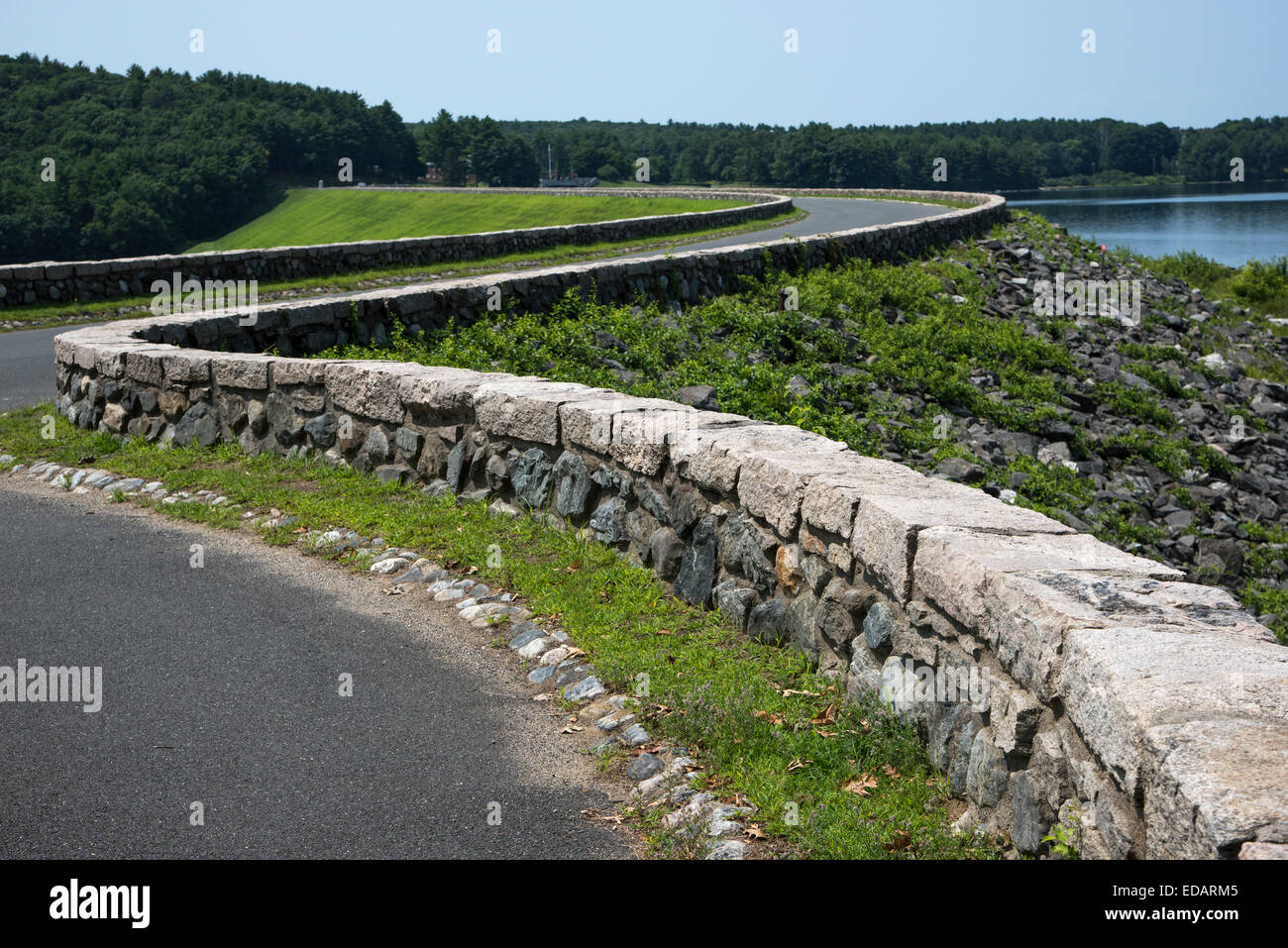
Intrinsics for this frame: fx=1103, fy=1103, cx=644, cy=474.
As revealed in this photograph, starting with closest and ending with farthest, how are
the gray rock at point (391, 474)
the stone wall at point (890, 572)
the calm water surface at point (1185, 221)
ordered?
the stone wall at point (890, 572) < the gray rock at point (391, 474) < the calm water surface at point (1185, 221)

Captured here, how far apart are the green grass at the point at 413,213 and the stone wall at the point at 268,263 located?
1338 centimetres

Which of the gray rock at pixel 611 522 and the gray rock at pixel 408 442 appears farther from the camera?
the gray rock at pixel 408 442

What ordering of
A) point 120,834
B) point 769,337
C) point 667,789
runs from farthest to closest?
point 769,337 → point 667,789 → point 120,834


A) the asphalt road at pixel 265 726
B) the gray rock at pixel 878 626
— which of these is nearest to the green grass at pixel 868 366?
the asphalt road at pixel 265 726

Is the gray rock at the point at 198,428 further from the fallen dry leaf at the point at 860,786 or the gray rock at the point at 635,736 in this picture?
the fallen dry leaf at the point at 860,786

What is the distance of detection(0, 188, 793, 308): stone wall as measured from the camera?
18297mm

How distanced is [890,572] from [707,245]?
2274cm

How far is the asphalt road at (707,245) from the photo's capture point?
12574 millimetres

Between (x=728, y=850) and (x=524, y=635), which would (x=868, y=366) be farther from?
(x=728, y=850)

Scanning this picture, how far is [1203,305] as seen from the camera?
88.0ft

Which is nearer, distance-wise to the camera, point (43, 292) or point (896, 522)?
point (896, 522)

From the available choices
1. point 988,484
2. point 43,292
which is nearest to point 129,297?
point 43,292

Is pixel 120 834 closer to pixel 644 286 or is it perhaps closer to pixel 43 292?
pixel 644 286
